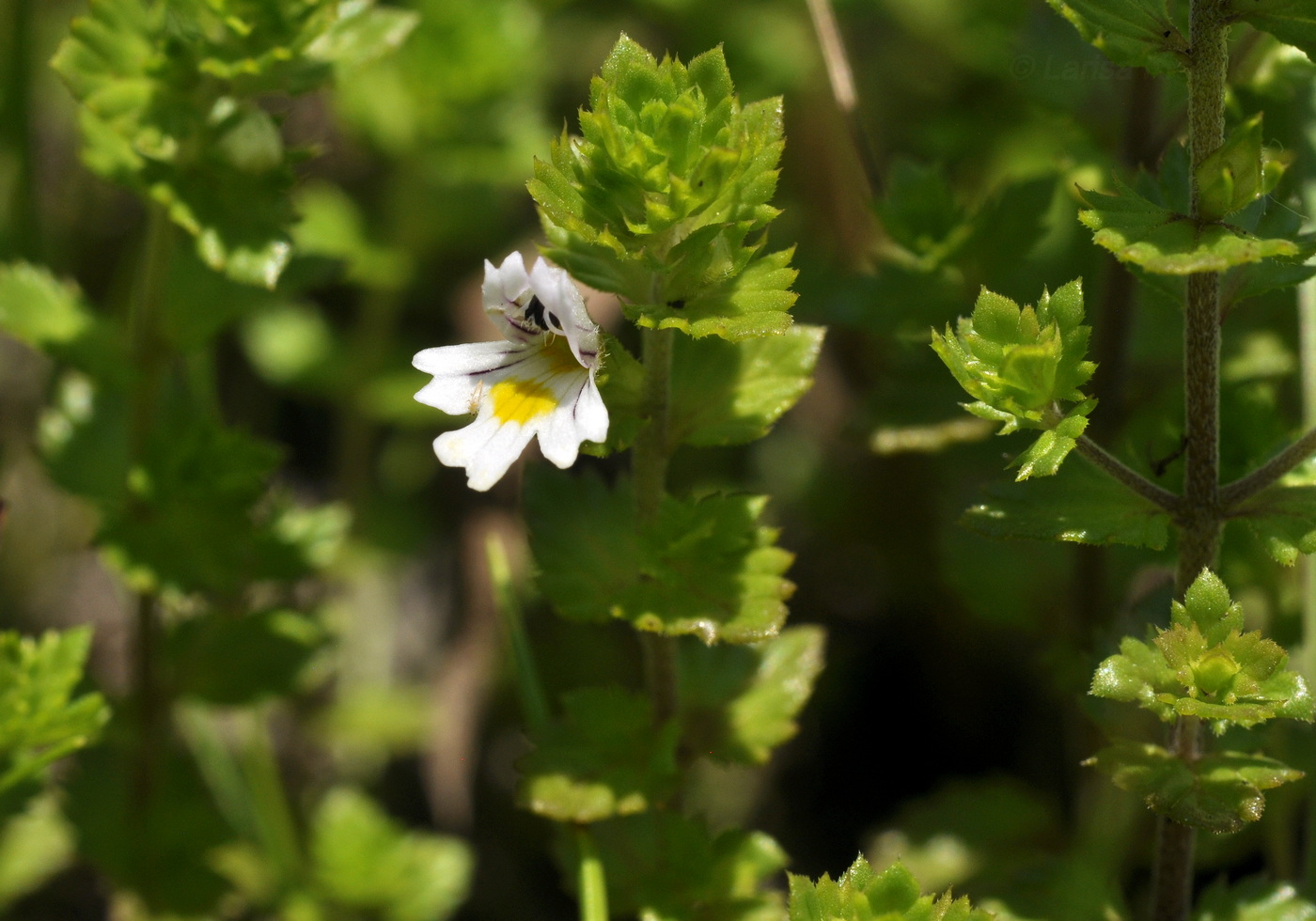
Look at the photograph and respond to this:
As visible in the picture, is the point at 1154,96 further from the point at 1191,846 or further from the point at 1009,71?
the point at 1191,846

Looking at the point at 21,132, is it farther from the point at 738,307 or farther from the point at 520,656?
the point at 738,307

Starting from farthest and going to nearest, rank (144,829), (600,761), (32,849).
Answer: (32,849), (144,829), (600,761)

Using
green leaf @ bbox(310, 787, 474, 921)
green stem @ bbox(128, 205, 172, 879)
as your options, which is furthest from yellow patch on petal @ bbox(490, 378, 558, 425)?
green leaf @ bbox(310, 787, 474, 921)

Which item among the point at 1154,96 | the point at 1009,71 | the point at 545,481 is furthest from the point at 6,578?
the point at 1154,96

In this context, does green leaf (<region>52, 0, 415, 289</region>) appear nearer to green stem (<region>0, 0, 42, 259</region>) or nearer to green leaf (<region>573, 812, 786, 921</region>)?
green stem (<region>0, 0, 42, 259</region>)

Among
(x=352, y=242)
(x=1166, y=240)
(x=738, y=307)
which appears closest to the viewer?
(x=1166, y=240)

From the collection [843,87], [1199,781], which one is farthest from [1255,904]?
[843,87]
